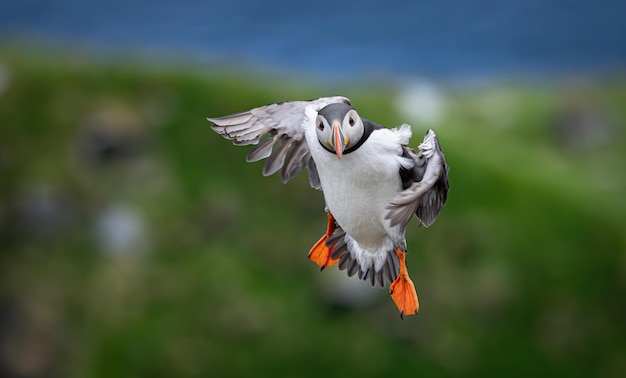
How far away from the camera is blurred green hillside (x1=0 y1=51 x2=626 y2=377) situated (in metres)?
18.0

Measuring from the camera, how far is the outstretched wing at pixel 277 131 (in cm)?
395

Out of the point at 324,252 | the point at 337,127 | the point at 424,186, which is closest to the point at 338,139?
the point at 337,127

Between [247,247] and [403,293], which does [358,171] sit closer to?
[403,293]

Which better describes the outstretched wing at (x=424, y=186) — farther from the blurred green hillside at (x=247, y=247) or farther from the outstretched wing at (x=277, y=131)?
the blurred green hillside at (x=247, y=247)

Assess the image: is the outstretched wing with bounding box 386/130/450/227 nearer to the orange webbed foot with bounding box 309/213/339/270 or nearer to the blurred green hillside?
the orange webbed foot with bounding box 309/213/339/270

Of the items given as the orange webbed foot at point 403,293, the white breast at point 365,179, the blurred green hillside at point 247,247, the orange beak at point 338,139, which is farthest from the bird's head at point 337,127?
the blurred green hillside at point 247,247

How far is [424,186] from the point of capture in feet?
10.7

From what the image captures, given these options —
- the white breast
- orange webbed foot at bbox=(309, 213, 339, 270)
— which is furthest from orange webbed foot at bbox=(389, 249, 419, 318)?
orange webbed foot at bbox=(309, 213, 339, 270)

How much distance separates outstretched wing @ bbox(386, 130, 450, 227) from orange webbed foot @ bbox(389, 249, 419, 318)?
1.35ft

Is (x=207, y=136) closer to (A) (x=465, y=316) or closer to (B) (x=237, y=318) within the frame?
(B) (x=237, y=318)

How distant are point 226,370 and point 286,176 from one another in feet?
48.4

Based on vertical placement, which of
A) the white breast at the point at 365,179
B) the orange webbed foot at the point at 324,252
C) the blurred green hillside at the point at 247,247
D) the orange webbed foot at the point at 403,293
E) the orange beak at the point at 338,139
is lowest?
the blurred green hillside at the point at 247,247

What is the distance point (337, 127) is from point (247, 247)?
51.3 ft

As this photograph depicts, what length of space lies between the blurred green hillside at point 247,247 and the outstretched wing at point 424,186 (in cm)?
1331
